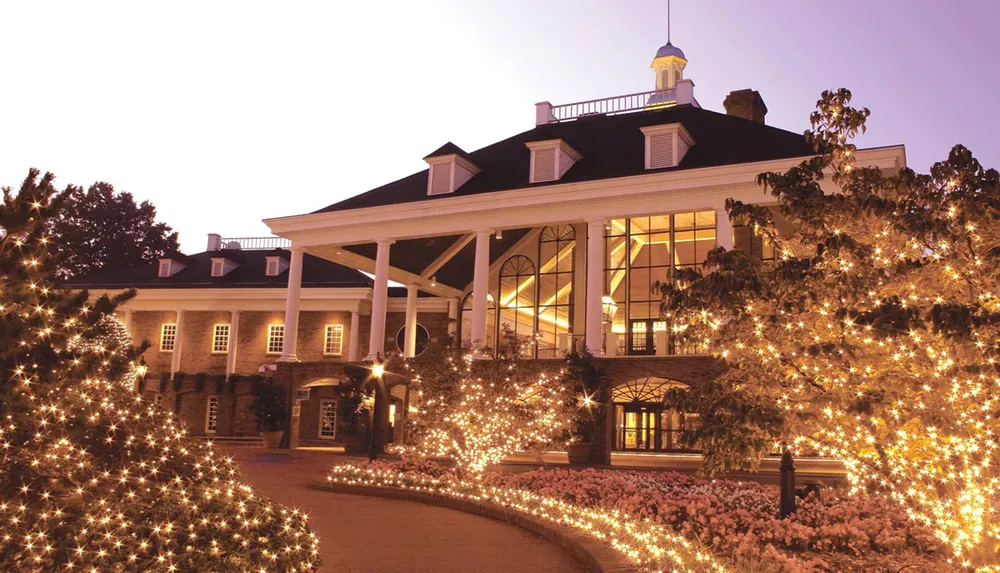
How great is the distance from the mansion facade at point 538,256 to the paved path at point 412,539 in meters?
8.76

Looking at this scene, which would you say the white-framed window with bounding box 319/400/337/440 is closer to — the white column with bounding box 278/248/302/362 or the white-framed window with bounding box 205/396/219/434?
the white-framed window with bounding box 205/396/219/434

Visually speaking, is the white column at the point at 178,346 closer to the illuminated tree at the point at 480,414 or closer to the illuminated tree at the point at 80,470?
the illuminated tree at the point at 480,414

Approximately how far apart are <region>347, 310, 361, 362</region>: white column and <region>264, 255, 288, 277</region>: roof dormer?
21.3ft

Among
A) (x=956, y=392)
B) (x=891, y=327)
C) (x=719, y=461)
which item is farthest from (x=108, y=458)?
(x=956, y=392)

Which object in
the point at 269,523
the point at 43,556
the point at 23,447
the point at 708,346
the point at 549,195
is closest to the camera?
the point at 43,556

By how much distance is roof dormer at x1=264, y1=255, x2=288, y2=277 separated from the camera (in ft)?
148

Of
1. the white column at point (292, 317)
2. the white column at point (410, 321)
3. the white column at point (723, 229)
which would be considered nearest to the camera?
the white column at point (723, 229)

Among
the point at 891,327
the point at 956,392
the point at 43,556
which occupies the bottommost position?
the point at 43,556

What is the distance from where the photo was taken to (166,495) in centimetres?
704

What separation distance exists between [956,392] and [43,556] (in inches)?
296


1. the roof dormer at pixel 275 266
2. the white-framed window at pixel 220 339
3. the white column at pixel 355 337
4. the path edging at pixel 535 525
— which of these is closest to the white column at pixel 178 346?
the white-framed window at pixel 220 339

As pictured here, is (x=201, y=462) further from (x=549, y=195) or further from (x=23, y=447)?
(x=549, y=195)

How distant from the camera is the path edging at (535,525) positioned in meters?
8.95

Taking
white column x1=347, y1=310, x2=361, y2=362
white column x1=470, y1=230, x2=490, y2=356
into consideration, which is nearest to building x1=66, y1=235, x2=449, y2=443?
white column x1=347, y1=310, x2=361, y2=362
